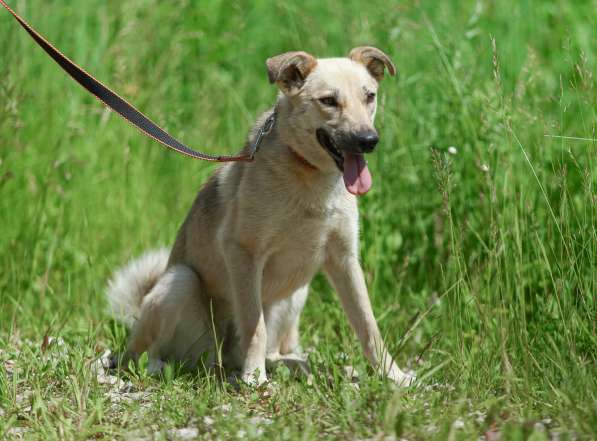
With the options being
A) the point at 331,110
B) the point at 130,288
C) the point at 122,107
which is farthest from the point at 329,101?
the point at 130,288

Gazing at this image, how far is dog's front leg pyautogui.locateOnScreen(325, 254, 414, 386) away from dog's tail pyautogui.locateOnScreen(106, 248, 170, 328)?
1.04 metres

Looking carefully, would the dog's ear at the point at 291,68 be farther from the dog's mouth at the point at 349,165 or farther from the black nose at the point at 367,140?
the black nose at the point at 367,140

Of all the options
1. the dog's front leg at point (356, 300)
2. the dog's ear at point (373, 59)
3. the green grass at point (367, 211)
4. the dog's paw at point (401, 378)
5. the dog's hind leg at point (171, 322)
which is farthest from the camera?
the dog's hind leg at point (171, 322)

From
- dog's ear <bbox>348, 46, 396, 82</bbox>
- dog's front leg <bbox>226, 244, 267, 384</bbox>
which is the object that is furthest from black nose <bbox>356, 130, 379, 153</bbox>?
dog's front leg <bbox>226, 244, 267, 384</bbox>

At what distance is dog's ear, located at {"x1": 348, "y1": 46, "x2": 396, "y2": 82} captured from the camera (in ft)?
12.9

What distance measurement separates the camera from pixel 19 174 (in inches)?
210

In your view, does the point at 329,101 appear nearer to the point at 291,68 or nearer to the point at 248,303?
the point at 291,68

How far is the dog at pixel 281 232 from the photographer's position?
3697 mm

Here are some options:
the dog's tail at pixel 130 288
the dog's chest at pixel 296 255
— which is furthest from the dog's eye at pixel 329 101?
the dog's tail at pixel 130 288

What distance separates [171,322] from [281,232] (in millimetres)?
745

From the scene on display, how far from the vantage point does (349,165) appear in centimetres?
361

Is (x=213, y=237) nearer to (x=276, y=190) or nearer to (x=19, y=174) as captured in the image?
(x=276, y=190)

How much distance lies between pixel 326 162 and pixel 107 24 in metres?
3.68

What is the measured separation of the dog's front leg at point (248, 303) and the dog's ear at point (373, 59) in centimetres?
105
